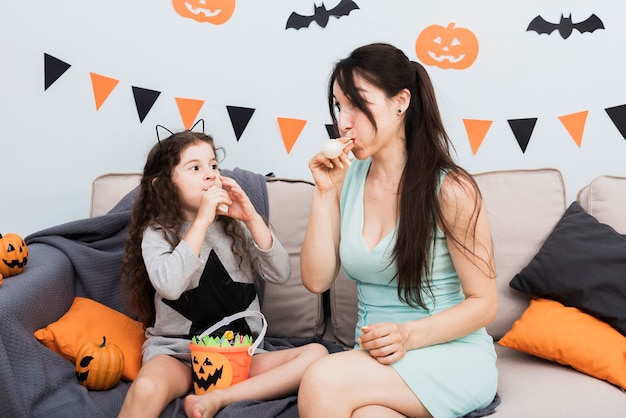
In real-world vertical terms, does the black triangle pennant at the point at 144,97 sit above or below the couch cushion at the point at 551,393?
above

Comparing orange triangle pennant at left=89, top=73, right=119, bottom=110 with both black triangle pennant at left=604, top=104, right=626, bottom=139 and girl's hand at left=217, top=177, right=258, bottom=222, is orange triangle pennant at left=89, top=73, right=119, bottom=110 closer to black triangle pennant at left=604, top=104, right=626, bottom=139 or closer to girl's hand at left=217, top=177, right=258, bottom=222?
girl's hand at left=217, top=177, right=258, bottom=222

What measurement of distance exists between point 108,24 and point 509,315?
1.76 m

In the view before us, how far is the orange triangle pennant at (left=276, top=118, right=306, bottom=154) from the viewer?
2590 mm

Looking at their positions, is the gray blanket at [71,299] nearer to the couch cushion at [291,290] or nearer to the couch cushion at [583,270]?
the couch cushion at [291,290]

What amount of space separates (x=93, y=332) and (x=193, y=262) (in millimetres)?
393

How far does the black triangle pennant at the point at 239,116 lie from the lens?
8.45 ft

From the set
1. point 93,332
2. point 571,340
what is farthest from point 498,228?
point 93,332

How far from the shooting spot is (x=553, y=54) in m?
2.55

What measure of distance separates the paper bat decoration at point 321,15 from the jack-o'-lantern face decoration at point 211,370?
4.63 ft

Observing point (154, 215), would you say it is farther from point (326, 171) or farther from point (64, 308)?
point (326, 171)

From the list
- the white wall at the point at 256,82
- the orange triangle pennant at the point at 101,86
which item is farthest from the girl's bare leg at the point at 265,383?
the orange triangle pennant at the point at 101,86

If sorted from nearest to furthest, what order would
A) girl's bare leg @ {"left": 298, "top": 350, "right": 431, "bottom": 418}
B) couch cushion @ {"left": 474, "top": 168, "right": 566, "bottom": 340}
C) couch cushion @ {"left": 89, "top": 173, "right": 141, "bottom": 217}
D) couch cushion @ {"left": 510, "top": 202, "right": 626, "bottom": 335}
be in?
1. girl's bare leg @ {"left": 298, "top": 350, "right": 431, "bottom": 418}
2. couch cushion @ {"left": 510, "top": 202, "right": 626, "bottom": 335}
3. couch cushion @ {"left": 474, "top": 168, "right": 566, "bottom": 340}
4. couch cushion @ {"left": 89, "top": 173, "right": 141, "bottom": 217}

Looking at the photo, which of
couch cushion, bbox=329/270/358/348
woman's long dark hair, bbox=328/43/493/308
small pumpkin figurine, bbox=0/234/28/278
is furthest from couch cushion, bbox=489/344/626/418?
small pumpkin figurine, bbox=0/234/28/278

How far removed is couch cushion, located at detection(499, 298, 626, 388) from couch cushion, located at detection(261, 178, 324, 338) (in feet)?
1.97
